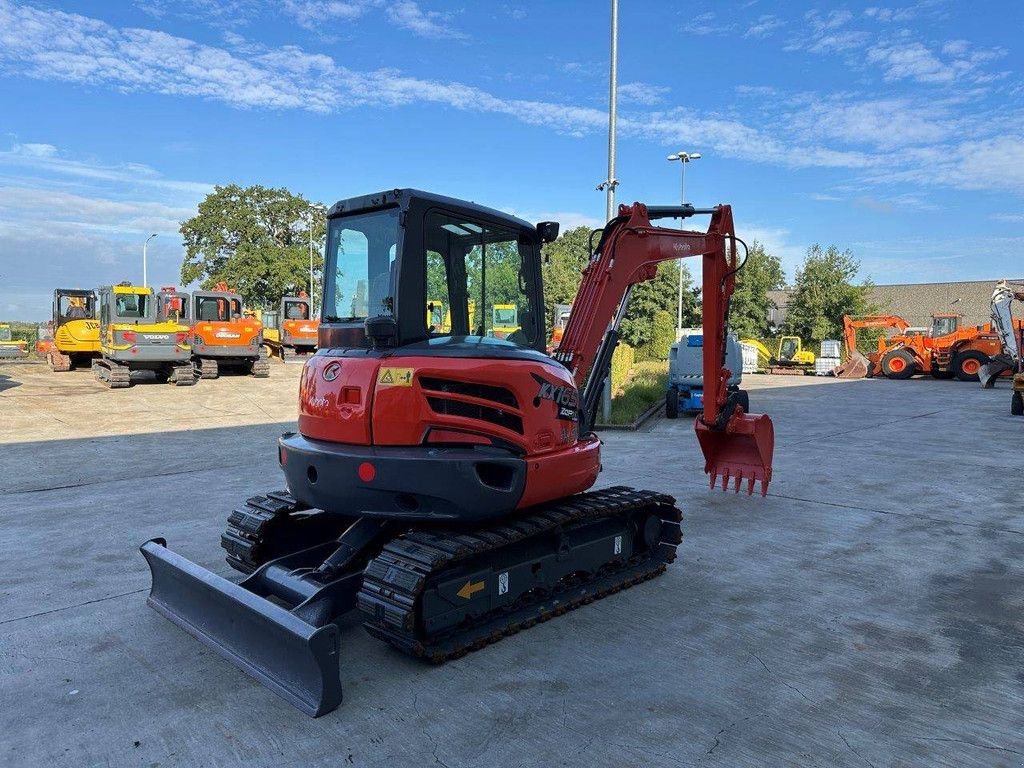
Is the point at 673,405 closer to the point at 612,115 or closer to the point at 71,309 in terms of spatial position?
the point at 612,115

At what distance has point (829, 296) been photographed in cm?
4150

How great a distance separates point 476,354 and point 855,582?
3604 mm

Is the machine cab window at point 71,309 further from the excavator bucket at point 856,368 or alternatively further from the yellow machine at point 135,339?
the excavator bucket at point 856,368

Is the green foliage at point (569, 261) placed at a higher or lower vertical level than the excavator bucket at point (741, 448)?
higher

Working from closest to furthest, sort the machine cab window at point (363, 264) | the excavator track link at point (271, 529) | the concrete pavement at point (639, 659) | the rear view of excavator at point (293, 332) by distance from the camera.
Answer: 1. the concrete pavement at point (639, 659)
2. the machine cab window at point (363, 264)
3. the excavator track link at point (271, 529)
4. the rear view of excavator at point (293, 332)

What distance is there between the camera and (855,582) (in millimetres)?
5734

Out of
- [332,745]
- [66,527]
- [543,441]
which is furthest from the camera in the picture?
[66,527]

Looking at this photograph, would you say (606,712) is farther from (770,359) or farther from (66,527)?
(770,359)

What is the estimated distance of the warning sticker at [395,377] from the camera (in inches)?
170

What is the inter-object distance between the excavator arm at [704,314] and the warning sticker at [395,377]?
1.69 metres

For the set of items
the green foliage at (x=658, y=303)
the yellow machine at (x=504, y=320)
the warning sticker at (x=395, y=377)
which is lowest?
the warning sticker at (x=395, y=377)

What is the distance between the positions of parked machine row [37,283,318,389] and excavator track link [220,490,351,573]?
17.0 meters

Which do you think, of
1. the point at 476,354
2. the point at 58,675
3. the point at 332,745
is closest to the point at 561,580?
the point at 476,354

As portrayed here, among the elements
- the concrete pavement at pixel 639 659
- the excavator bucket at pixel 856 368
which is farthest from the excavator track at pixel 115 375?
the excavator bucket at pixel 856 368
